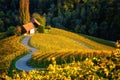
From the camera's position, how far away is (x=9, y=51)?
7081cm

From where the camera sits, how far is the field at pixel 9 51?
191 ft

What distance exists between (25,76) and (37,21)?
81.3 metres

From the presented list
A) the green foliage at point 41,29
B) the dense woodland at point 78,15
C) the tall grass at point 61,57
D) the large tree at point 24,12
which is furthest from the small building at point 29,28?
the dense woodland at point 78,15

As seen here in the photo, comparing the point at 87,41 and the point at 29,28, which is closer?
the point at 29,28

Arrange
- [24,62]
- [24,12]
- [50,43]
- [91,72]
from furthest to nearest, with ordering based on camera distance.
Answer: [24,12], [50,43], [24,62], [91,72]

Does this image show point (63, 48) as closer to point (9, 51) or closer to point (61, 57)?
point (9, 51)

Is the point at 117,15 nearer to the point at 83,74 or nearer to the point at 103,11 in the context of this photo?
the point at 103,11

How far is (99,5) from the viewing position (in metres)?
129

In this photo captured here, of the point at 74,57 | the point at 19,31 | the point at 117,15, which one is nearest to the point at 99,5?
the point at 117,15

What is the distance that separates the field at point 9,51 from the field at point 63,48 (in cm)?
304

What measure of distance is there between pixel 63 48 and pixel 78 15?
59492 mm

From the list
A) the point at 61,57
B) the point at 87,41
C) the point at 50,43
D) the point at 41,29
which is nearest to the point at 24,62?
the point at 61,57

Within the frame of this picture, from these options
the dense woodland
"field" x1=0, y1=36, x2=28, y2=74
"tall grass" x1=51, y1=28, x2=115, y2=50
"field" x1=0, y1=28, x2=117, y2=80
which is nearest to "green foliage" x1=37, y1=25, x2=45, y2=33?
"field" x1=0, y1=28, x2=117, y2=80

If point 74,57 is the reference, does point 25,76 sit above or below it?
above
